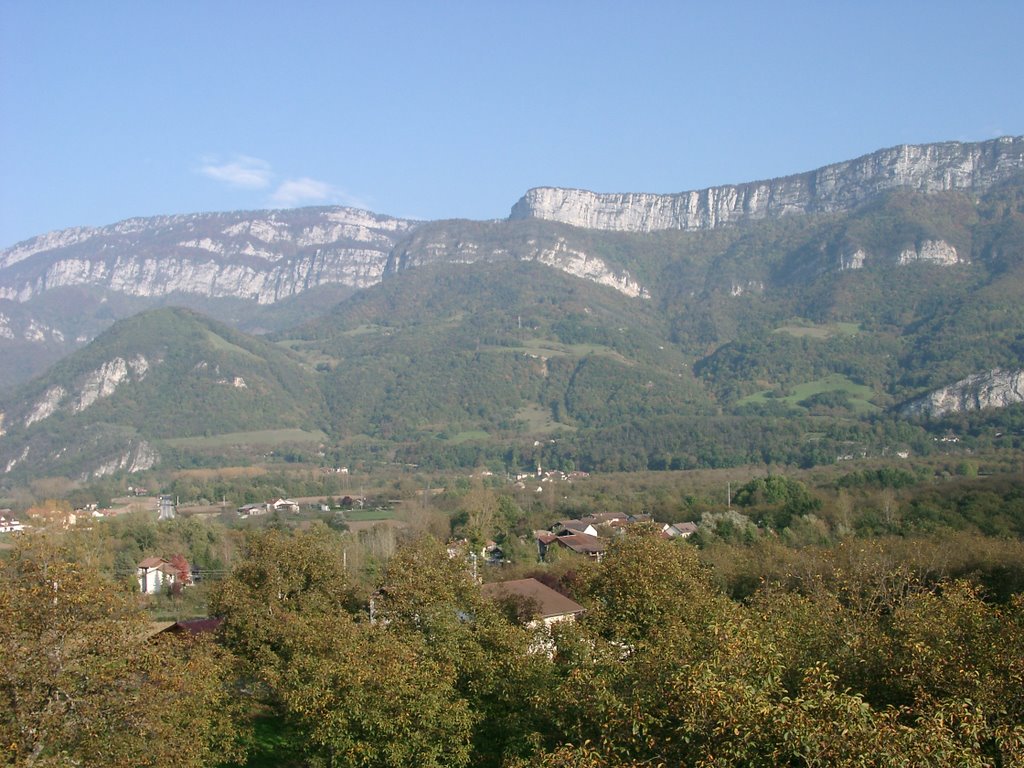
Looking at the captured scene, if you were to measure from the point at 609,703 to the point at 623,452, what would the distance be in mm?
108045

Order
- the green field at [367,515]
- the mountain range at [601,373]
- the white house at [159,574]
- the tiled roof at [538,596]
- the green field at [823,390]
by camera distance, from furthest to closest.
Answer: the green field at [823,390] → the mountain range at [601,373] → the green field at [367,515] → the white house at [159,574] → the tiled roof at [538,596]

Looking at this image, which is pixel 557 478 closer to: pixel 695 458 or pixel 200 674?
pixel 695 458

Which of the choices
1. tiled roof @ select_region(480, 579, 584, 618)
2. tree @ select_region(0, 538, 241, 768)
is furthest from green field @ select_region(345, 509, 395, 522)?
tree @ select_region(0, 538, 241, 768)

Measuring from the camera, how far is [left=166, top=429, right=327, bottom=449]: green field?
445ft

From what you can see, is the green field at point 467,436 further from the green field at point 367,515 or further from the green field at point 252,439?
the green field at point 367,515

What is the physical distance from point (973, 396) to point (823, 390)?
2788 centimetres

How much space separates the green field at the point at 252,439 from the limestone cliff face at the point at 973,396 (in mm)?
83172

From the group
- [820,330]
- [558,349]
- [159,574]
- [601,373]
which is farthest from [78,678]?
[820,330]

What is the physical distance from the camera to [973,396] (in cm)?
11569

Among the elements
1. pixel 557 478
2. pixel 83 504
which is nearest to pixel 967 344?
pixel 557 478

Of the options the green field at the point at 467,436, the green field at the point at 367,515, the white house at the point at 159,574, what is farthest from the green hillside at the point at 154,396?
the white house at the point at 159,574

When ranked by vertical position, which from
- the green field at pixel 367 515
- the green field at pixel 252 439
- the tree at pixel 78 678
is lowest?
the green field at pixel 367 515

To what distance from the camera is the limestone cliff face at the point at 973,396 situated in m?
113

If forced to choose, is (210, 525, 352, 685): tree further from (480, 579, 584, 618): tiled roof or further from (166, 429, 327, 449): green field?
(166, 429, 327, 449): green field
